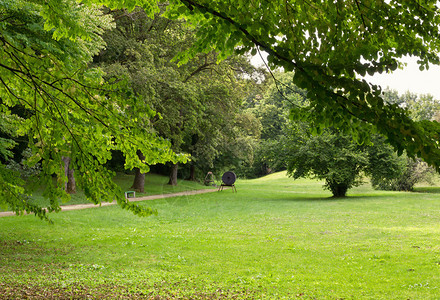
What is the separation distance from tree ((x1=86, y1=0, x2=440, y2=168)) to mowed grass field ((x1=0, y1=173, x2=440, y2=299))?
395 centimetres

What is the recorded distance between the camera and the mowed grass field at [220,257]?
688 cm

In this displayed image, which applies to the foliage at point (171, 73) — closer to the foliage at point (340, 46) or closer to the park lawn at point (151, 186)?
the park lawn at point (151, 186)

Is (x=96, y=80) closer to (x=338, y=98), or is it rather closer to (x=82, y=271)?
(x=338, y=98)

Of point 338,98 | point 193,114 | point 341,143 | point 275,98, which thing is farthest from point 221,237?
point 275,98

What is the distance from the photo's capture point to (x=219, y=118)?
92.6 ft

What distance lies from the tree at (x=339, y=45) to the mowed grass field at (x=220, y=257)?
395 cm

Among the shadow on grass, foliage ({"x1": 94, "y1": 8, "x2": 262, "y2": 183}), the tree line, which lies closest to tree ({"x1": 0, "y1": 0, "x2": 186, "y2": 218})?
the tree line

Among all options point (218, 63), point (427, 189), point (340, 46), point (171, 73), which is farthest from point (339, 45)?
point (427, 189)

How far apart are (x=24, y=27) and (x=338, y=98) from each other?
1085 cm

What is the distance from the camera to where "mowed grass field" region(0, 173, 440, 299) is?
22.6 ft

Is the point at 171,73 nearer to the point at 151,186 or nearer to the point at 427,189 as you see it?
the point at 151,186

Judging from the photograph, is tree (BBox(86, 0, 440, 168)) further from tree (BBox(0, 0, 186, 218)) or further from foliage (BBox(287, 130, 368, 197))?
foliage (BBox(287, 130, 368, 197))

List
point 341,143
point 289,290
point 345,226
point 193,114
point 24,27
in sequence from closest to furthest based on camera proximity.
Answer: point 289,290 → point 24,27 → point 345,226 → point 193,114 → point 341,143

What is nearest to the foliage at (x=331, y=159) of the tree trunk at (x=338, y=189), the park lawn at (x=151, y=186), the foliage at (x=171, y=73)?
the tree trunk at (x=338, y=189)
